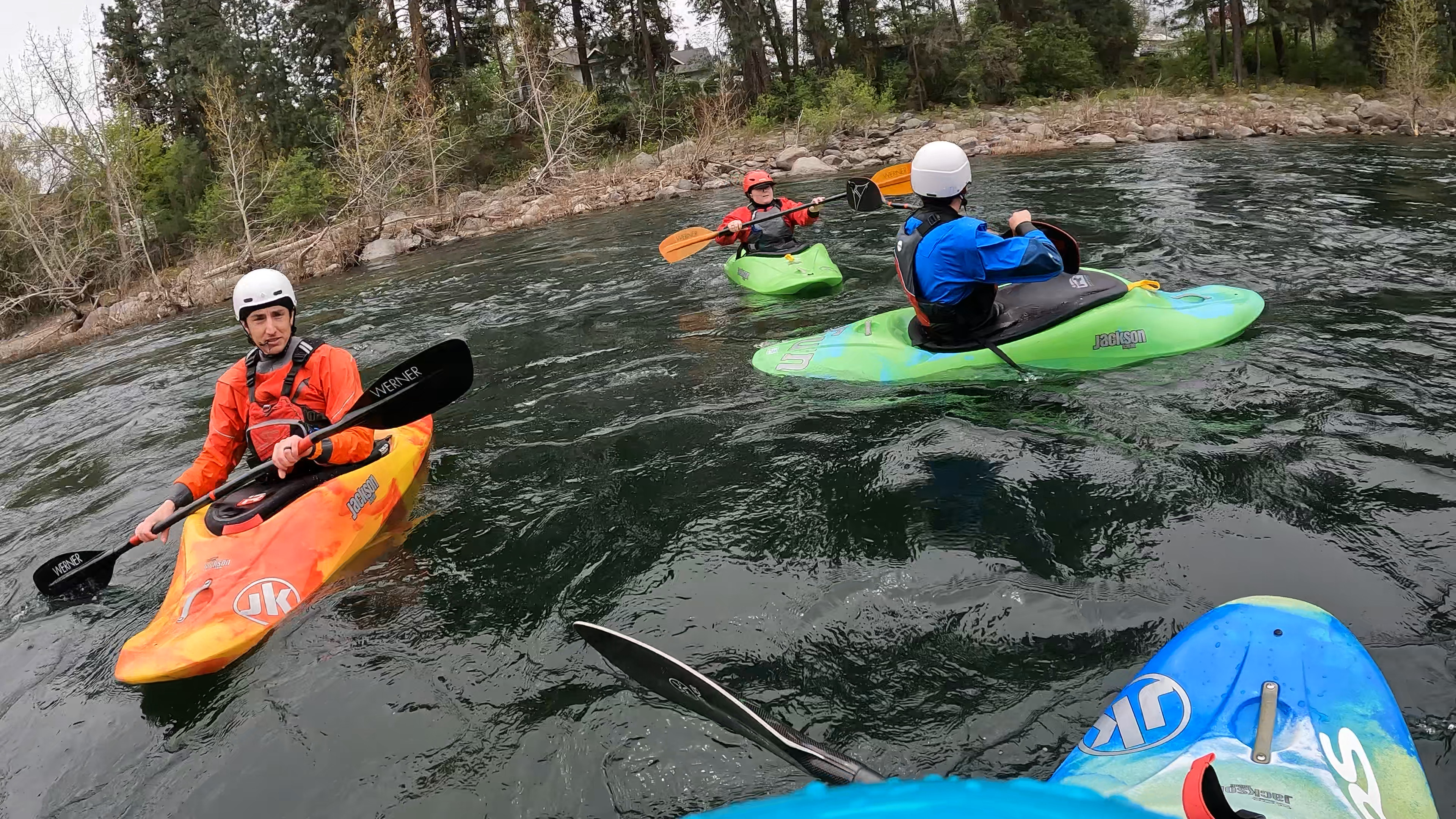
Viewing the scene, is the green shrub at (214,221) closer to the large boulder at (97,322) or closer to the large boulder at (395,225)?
the large boulder at (395,225)

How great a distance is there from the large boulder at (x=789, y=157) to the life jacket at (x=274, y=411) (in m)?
16.8

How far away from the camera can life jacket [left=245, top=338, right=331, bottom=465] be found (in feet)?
13.5

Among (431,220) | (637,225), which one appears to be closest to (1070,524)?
(637,225)

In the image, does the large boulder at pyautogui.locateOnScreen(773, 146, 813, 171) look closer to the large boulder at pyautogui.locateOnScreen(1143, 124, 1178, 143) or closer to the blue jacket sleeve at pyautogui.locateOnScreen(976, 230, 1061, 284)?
the large boulder at pyautogui.locateOnScreen(1143, 124, 1178, 143)

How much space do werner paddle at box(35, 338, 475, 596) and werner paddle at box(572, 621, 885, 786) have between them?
213 centimetres

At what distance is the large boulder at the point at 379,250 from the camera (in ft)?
53.0

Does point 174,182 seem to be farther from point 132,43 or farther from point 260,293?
point 260,293

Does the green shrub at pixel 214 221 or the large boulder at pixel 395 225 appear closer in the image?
the large boulder at pixel 395 225

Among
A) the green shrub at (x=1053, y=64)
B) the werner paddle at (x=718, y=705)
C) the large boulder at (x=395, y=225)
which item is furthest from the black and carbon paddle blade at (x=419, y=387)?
the green shrub at (x=1053, y=64)

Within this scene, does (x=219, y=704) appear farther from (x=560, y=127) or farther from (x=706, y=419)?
(x=560, y=127)

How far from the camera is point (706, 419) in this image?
203 inches

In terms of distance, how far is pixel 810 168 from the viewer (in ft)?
63.2

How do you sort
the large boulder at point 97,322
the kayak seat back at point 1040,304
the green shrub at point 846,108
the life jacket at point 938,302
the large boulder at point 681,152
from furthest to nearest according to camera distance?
the green shrub at point 846,108, the large boulder at point 681,152, the large boulder at point 97,322, the kayak seat back at point 1040,304, the life jacket at point 938,302

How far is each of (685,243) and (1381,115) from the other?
16.0 m
